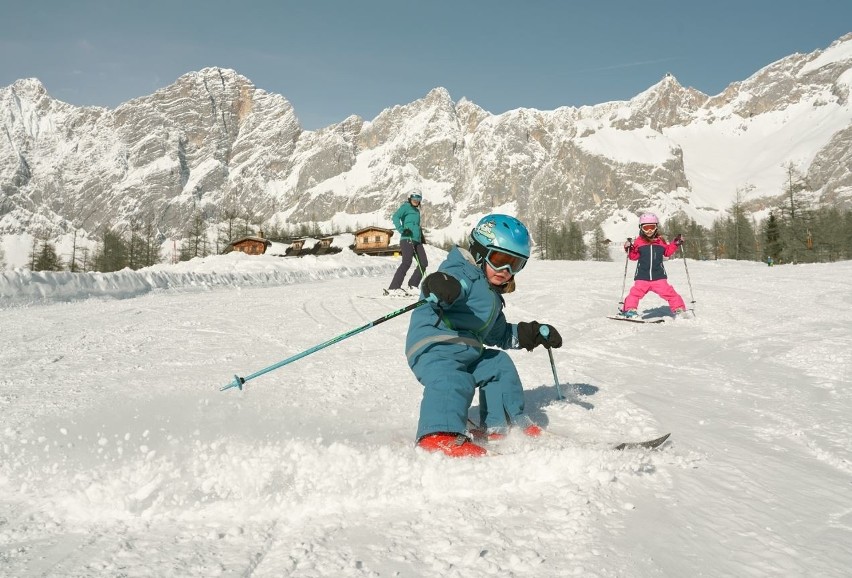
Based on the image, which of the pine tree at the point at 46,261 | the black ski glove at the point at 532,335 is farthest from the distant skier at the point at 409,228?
the pine tree at the point at 46,261

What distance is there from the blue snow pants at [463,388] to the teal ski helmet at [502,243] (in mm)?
658

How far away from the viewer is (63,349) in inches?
210

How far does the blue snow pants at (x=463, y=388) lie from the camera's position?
111 inches

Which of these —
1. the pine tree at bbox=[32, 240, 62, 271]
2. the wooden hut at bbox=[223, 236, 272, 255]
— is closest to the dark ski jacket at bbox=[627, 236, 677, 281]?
the wooden hut at bbox=[223, 236, 272, 255]

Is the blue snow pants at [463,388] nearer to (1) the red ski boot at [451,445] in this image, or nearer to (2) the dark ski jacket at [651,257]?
(1) the red ski boot at [451,445]

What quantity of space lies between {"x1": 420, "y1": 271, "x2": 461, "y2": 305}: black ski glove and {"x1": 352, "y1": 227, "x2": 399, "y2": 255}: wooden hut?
66559 mm

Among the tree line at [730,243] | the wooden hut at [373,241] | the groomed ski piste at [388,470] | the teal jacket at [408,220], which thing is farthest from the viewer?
the wooden hut at [373,241]

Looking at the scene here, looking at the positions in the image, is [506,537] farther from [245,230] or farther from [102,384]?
[245,230]

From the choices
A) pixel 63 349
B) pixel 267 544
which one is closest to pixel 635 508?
pixel 267 544

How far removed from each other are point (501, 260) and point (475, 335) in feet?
1.86

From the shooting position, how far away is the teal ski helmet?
11.6ft

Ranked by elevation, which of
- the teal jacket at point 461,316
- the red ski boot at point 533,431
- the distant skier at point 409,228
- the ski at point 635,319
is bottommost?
the red ski boot at point 533,431

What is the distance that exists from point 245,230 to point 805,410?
8783cm

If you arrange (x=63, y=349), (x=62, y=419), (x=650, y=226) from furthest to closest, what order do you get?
(x=650, y=226)
(x=63, y=349)
(x=62, y=419)
